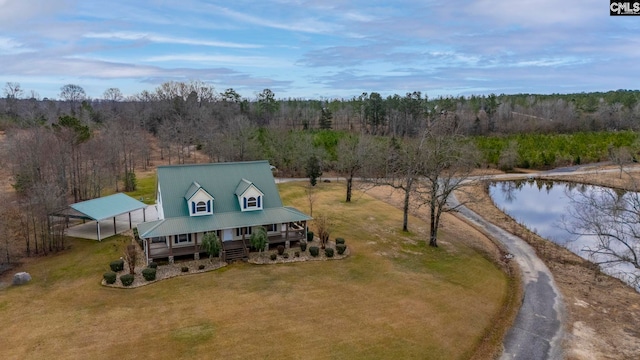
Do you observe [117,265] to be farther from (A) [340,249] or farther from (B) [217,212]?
(A) [340,249]

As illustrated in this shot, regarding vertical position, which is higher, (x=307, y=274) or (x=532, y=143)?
(x=532, y=143)

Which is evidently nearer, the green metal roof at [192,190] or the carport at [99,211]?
the green metal roof at [192,190]

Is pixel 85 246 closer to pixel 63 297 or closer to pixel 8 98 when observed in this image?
pixel 63 297

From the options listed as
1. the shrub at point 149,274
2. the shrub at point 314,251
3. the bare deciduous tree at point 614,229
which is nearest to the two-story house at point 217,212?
the shrub at point 314,251

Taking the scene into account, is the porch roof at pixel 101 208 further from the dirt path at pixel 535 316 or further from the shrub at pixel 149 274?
the dirt path at pixel 535 316

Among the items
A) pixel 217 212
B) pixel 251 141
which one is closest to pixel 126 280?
pixel 217 212

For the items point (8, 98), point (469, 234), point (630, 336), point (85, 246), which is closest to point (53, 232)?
point (85, 246)
